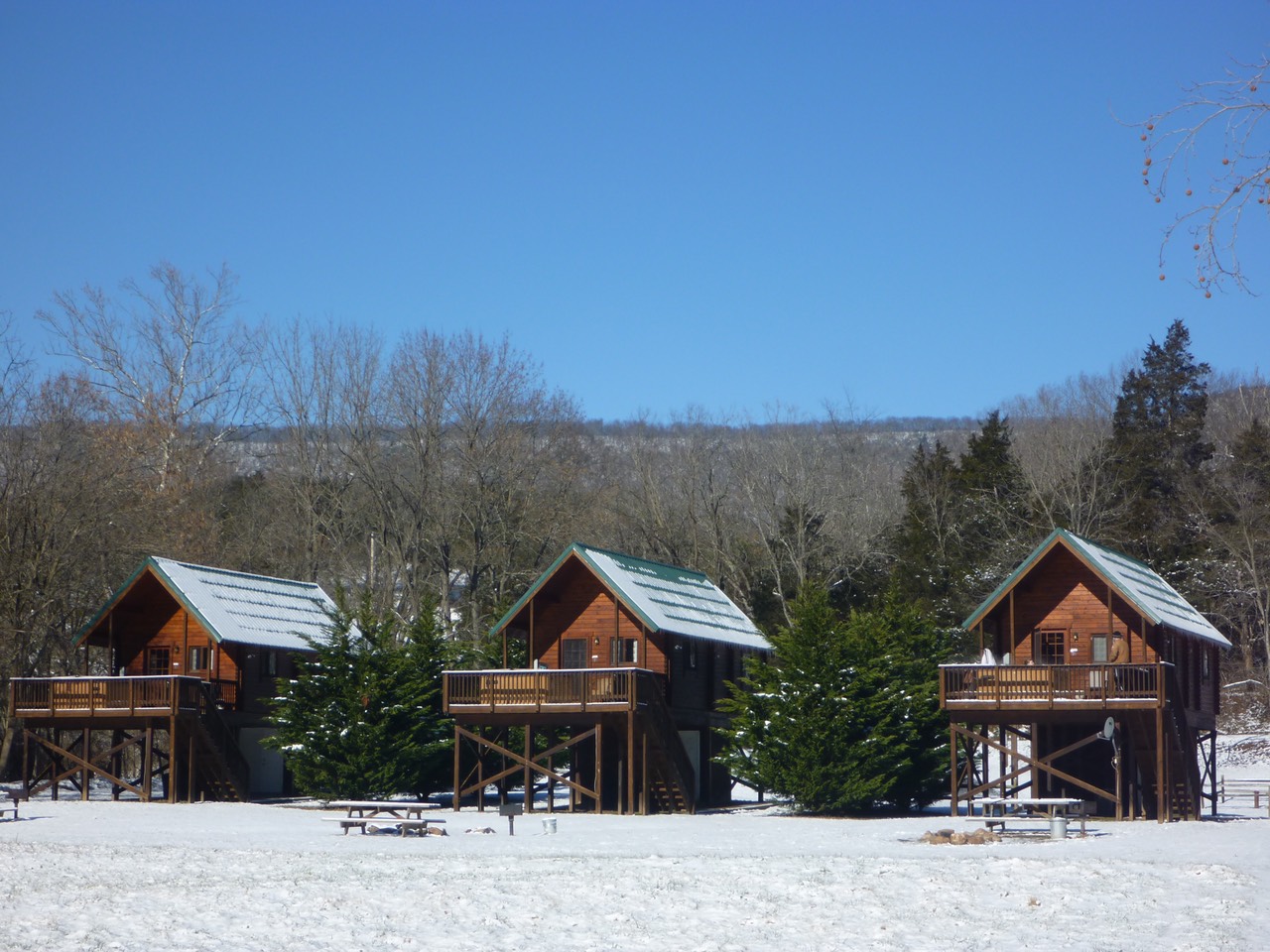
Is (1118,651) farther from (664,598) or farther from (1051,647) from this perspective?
(664,598)

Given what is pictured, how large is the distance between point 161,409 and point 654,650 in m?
32.0

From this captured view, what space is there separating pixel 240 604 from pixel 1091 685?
2450 centimetres

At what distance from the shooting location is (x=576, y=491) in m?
72.2

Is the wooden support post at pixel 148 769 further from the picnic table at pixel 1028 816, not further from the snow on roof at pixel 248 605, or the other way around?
the picnic table at pixel 1028 816

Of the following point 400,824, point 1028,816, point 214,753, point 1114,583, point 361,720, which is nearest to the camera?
point 400,824

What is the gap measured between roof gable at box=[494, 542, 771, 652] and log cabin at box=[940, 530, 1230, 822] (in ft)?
25.6

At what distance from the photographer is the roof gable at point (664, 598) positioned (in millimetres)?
43219

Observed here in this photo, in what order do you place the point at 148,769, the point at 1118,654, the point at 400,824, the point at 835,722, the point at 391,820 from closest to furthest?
the point at 400,824 < the point at 391,820 < the point at 835,722 < the point at 1118,654 < the point at 148,769

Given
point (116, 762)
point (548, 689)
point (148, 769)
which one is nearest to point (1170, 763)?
point (548, 689)

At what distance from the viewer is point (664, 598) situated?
150 feet

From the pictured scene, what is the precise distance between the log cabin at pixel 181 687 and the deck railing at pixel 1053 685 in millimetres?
16197

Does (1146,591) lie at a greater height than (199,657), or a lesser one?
greater

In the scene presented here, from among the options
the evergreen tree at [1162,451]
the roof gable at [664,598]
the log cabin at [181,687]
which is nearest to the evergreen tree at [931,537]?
the evergreen tree at [1162,451]

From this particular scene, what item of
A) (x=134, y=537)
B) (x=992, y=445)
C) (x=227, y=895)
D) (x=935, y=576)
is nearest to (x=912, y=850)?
(x=227, y=895)
